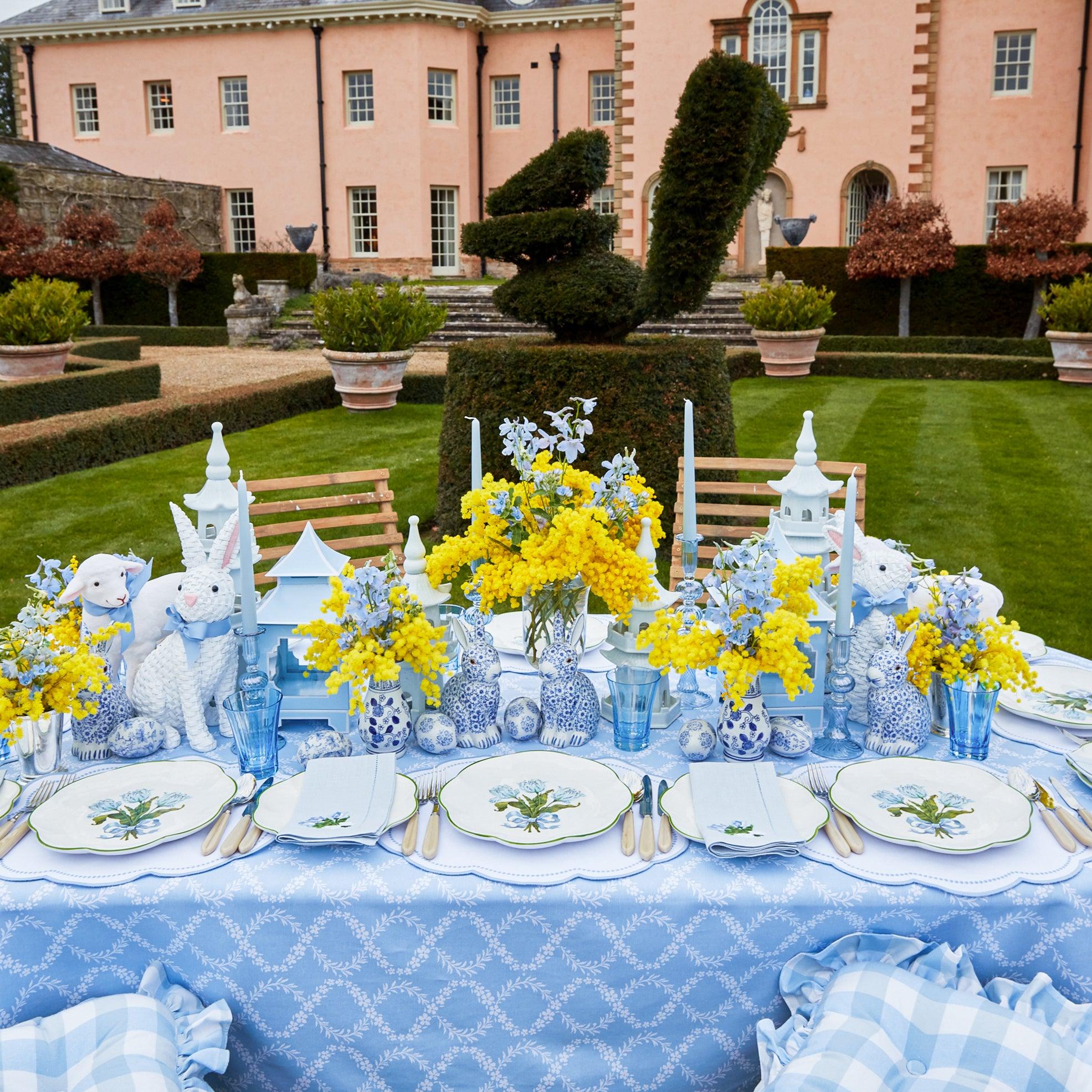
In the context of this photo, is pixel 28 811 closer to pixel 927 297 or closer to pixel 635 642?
pixel 635 642

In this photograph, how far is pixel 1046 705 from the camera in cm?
256

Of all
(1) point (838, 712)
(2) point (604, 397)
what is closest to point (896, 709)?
(1) point (838, 712)

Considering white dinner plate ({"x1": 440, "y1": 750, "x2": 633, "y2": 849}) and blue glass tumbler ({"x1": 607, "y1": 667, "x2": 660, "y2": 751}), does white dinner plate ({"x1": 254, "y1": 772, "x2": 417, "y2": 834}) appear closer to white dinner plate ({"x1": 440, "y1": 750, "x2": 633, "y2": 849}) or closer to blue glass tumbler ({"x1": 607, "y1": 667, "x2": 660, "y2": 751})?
white dinner plate ({"x1": 440, "y1": 750, "x2": 633, "y2": 849})

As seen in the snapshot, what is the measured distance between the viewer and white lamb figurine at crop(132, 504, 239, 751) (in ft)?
7.88

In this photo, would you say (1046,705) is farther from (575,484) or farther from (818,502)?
(575,484)

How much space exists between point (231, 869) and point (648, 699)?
0.95 metres

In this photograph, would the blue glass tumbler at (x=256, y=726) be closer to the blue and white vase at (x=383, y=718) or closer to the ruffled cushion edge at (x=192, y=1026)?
the blue and white vase at (x=383, y=718)

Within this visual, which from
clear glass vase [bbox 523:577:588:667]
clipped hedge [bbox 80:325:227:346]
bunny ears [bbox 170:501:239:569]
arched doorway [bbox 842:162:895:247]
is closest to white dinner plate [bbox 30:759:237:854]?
bunny ears [bbox 170:501:239:569]

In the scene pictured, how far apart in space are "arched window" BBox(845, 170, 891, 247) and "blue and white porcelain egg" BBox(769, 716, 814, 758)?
21.6 m

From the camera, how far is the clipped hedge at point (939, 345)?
1545 cm

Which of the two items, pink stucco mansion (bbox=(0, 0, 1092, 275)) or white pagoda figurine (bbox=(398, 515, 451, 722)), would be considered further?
pink stucco mansion (bbox=(0, 0, 1092, 275))

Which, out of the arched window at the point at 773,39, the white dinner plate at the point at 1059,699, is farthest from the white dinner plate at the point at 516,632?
the arched window at the point at 773,39

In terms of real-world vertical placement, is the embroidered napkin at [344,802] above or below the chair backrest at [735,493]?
below

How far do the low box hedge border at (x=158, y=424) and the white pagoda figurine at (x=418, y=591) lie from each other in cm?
706
